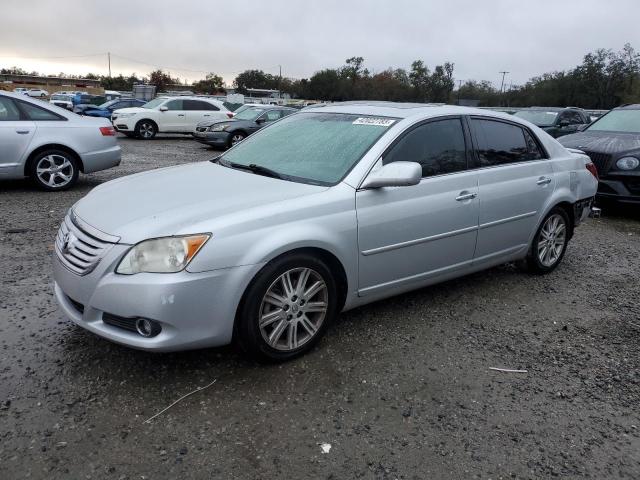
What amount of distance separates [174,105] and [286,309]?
1809 centimetres

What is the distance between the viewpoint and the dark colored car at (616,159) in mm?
7777

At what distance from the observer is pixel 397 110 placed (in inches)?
163

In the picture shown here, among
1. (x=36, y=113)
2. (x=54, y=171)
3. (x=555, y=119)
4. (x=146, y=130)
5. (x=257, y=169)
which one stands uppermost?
(x=555, y=119)

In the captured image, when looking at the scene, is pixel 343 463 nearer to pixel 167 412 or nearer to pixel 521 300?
pixel 167 412

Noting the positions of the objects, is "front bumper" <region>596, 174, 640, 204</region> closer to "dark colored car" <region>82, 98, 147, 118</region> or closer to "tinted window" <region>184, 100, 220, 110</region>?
"tinted window" <region>184, 100, 220, 110</region>

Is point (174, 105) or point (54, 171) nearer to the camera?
point (54, 171)

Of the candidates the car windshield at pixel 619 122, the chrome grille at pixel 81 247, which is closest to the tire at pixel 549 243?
the chrome grille at pixel 81 247

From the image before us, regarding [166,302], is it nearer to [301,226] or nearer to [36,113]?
[301,226]

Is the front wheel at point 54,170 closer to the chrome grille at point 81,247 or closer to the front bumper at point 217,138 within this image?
the chrome grille at point 81,247

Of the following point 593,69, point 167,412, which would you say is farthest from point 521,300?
point 593,69

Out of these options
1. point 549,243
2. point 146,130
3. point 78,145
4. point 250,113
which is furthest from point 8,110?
point 146,130

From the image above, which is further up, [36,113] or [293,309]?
[36,113]

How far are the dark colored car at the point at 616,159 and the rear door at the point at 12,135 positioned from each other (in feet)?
27.3

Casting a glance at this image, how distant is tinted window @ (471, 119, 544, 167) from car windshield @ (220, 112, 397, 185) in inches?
36.3
